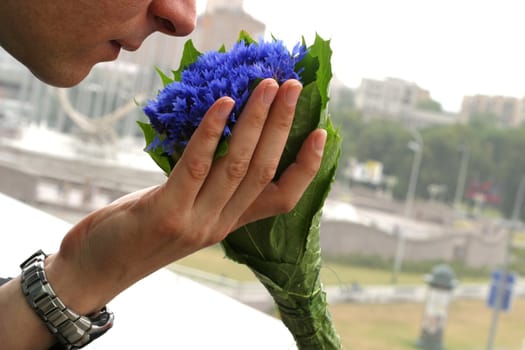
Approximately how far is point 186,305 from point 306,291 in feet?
1.46

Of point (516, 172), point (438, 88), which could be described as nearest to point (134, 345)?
point (438, 88)

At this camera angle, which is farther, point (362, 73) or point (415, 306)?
point (415, 306)

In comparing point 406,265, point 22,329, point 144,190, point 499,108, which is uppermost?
point 499,108

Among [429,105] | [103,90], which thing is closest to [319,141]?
[103,90]

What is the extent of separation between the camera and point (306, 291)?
463mm

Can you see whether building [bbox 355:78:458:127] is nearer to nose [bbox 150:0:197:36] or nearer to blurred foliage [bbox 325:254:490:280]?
blurred foliage [bbox 325:254:490:280]

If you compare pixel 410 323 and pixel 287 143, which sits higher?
pixel 287 143

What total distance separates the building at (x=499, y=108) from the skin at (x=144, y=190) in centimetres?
553

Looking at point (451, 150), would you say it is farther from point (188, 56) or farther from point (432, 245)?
point (188, 56)

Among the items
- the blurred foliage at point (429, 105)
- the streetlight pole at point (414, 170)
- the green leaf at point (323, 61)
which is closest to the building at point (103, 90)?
the blurred foliage at point (429, 105)

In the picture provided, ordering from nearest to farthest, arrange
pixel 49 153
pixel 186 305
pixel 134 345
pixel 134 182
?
Answer: 1. pixel 134 345
2. pixel 186 305
3. pixel 134 182
4. pixel 49 153

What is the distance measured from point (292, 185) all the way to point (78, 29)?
0.75 ft

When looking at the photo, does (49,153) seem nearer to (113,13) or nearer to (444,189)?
(444,189)

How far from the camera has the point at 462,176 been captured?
21.3 feet
